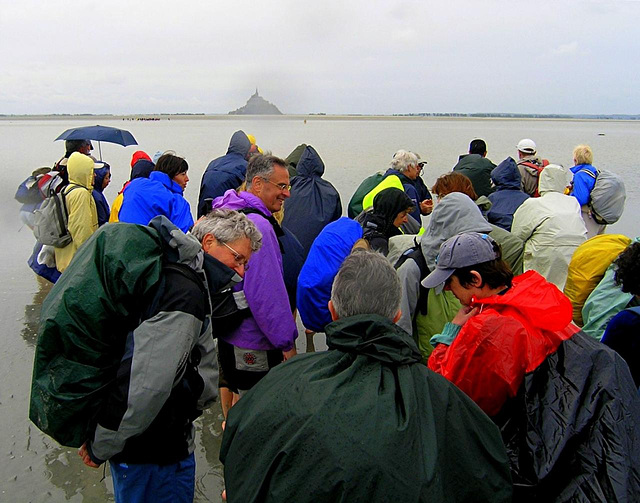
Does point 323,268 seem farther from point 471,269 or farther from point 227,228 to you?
point 471,269

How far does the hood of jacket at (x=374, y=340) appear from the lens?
1.50m

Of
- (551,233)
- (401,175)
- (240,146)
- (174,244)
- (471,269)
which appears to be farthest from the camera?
(240,146)

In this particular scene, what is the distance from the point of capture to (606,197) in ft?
19.7

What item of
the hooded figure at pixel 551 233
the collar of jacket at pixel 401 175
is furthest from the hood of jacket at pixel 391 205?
the collar of jacket at pixel 401 175

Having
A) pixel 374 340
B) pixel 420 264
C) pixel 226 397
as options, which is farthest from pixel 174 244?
pixel 226 397

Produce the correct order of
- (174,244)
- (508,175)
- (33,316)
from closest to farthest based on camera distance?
(174,244) < (508,175) < (33,316)

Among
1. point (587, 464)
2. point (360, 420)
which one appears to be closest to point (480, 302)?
point (587, 464)

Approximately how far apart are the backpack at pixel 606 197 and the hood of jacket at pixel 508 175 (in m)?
0.98

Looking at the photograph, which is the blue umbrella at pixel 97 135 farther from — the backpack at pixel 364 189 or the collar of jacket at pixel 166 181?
the backpack at pixel 364 189

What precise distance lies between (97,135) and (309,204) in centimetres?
382

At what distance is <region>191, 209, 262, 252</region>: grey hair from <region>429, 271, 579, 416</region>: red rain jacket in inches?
46.9

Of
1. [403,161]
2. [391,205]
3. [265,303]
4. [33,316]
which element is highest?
[403,161]

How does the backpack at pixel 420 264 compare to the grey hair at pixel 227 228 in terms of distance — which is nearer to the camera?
the grey hair at pixel 227 228

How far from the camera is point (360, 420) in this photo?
1396mm
